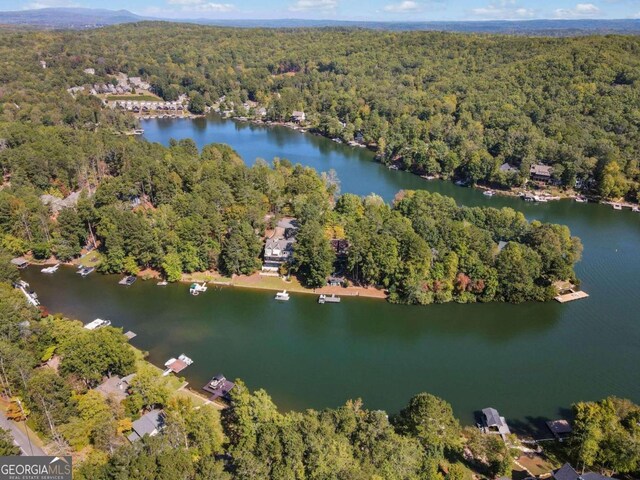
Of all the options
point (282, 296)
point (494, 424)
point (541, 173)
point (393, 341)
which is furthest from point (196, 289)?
point (541, 173)

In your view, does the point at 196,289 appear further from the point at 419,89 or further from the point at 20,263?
the point at 419,89

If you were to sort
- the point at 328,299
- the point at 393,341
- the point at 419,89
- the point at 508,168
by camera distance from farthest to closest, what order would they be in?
the point at 419,89, the point at 508,168, the point at 328,299, the point at 393,341

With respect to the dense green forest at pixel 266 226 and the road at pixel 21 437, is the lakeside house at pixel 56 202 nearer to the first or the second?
the dense green forest at pixel 266 226

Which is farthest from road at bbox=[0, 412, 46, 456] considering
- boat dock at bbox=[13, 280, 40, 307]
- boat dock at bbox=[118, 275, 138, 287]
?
boat dock at bbox=[118, 275, 138, 287]

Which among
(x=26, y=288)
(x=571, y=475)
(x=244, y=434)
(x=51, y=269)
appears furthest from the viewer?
(x=51, y=269)

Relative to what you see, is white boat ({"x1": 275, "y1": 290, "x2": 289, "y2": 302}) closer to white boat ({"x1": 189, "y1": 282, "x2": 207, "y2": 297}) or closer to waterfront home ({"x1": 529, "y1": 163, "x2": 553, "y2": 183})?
white boat ({"x1": 189, "y1": 282, "x2": 207, "y2": 297})

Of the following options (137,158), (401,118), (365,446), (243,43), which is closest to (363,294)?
(365,446)
